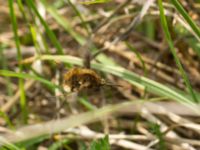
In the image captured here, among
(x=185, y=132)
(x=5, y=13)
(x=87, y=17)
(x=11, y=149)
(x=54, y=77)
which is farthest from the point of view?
(x=5, y=13)

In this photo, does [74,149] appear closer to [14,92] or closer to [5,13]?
[14,92]

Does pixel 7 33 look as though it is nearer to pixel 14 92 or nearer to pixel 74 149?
pixel 14 92

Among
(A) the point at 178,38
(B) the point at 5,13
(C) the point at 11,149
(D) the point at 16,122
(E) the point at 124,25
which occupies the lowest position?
(C) the point at 11,149

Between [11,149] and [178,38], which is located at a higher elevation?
[178,38]

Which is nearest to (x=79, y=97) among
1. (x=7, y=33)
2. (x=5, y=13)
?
(x=7, y=33)

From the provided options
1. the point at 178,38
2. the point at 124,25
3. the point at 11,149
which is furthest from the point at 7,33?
the point at 11,149

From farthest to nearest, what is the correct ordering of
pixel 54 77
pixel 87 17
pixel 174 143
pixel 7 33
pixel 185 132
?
pixel 7 33 → pixel 87 17 → pixel 54 77 → pixel 185 132 → pixel 174 143

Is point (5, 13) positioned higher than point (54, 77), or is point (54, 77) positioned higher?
point (5, 13)

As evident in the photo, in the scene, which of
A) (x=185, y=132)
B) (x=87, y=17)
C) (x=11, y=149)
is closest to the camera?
(x=11, y=149)

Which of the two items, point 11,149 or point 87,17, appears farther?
point 87,17
